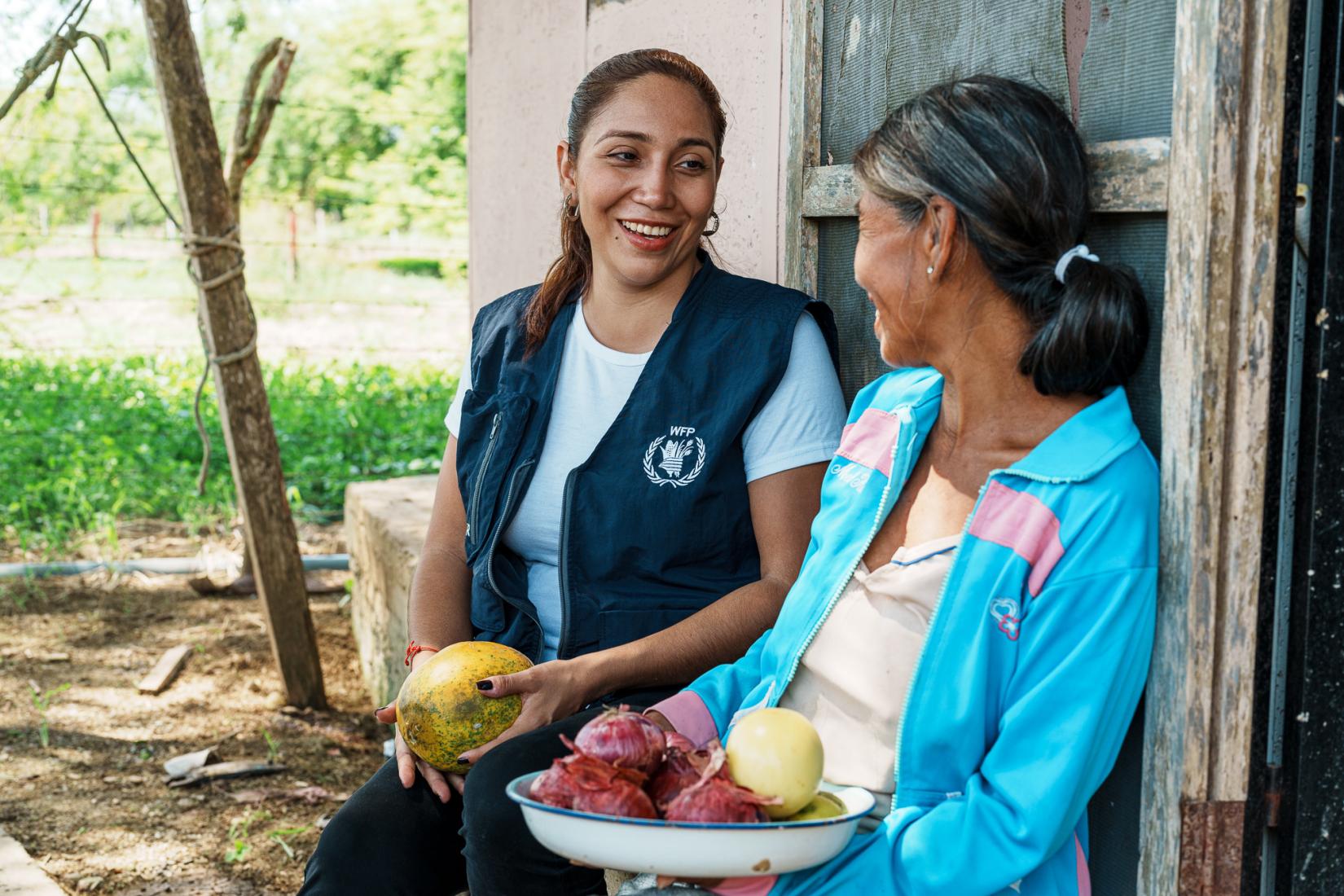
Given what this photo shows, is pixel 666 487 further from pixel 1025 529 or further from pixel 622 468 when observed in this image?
pixel 1025 529

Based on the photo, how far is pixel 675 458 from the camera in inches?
96.6

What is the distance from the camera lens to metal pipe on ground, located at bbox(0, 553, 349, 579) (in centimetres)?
→ 627

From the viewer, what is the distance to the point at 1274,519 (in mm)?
1732

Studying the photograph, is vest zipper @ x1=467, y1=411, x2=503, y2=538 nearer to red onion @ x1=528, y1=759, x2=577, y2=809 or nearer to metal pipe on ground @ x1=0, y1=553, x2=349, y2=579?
red onion @ x1=528, y1=759, x2=577, y2=809

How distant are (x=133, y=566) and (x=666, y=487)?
189 inches

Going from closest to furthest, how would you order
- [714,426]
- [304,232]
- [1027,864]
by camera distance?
[1027,864]
[714,426]
[304,232]

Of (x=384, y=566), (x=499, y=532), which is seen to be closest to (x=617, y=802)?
(x=499, y=532)

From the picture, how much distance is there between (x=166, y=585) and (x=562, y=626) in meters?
4.43

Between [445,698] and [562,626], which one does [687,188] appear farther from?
[445,698]

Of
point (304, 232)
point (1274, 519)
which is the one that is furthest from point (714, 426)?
point (304, 232)

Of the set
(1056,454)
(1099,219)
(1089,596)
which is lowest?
(1089,596)

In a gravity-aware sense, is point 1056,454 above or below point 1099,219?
below

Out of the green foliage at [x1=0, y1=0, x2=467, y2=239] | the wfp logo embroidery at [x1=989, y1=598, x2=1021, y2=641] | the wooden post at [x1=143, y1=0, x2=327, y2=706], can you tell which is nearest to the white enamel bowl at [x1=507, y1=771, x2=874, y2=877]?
the wfp logo embroidery at [x1=989, y1=598, x2=1021, y2=641]

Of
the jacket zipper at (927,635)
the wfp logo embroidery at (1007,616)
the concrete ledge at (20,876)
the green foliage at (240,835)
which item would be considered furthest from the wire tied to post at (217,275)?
the wfp logo embroidery at (1007,616)
